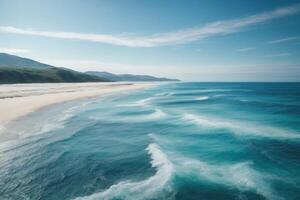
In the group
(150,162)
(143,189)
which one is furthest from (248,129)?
(143,189)

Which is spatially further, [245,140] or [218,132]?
[218,132]

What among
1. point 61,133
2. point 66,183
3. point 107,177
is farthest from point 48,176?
point 61,133

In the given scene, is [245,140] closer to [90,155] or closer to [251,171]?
[251,171]

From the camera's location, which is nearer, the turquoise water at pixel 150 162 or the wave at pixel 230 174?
the turquoise water at pixel 150 162

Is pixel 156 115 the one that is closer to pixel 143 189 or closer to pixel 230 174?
pixel 230 174

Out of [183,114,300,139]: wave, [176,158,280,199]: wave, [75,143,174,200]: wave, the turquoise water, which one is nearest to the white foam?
[183,114,300,139]: wave

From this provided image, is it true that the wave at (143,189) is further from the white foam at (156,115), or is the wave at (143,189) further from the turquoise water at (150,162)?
the white foam at (156,115)

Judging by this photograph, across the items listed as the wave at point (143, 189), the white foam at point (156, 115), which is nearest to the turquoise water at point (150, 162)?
the wave at point (143, 189)

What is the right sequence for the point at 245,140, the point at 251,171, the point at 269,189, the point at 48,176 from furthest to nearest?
the point at 245,140 → the point at 251,171 → the point at 48,176 → the point at 269,189
